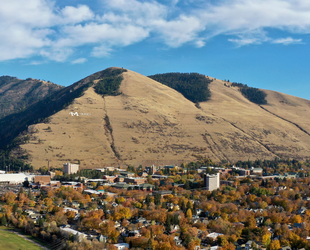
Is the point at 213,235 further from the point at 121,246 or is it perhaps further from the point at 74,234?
the point at 74,234

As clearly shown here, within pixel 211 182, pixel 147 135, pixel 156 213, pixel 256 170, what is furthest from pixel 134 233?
pixel 147 135

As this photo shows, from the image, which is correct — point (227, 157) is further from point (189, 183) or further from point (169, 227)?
point (169, 227)

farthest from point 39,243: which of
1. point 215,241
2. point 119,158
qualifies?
point 119,158

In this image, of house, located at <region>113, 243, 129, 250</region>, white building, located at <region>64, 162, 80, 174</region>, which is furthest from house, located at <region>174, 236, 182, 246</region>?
white building, located at <region>64, 162, 80, 174</region>

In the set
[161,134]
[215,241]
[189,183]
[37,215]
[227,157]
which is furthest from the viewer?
[161,134]

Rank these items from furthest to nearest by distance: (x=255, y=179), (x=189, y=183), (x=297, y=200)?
1. (x=255, y=179)
2. (x=189, y=183)
3. (x=297, y=200)

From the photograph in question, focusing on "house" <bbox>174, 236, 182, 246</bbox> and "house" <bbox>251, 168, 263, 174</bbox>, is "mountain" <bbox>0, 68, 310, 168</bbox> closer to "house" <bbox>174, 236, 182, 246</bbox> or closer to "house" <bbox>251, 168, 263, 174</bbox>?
"house" <bbox>251, 168, 263, 174</bbox>
